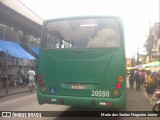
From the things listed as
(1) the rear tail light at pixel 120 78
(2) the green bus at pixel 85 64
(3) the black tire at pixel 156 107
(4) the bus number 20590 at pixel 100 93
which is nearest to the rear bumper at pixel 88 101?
(2) the green bus at pixel 85 64

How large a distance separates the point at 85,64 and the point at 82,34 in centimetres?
91

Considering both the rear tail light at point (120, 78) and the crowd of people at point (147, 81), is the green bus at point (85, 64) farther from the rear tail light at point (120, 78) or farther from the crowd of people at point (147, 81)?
the crowd of people at point (147, 81)

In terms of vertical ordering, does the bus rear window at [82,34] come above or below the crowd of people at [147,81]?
above

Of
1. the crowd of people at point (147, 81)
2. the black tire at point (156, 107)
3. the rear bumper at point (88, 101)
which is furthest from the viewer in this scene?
the crowd of people at point (147, 81)

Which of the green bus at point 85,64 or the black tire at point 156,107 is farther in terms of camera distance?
the black tire at point 156,107

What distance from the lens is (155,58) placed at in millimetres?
45500

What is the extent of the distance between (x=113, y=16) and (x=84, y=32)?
93 cm

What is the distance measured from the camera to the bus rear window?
25.0 feet

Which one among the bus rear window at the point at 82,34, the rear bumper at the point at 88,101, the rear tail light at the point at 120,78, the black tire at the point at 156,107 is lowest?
the black tire at the point at 156,107

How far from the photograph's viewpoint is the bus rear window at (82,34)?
25.0ft

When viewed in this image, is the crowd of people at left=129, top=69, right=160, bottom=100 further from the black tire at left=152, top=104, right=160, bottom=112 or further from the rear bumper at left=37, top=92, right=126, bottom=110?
the rear bumper at left=37, top=92, right=126, bottom=110

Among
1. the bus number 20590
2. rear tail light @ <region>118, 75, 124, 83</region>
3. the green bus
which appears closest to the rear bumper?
the green bus

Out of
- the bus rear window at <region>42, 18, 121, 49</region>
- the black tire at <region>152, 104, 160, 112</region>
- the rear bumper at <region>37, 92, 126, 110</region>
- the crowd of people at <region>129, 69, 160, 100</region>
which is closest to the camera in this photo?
the rear bumper at <region>37, 92, 126, 110</region>

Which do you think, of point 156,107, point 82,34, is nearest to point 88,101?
point 82,34
